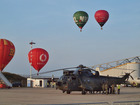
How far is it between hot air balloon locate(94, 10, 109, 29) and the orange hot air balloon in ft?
66.6

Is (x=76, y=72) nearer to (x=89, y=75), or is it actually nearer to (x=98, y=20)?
(x=89, y=75)

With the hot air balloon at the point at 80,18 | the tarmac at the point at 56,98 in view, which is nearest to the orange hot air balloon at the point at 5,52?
the hot air balloon at the point at 80,18

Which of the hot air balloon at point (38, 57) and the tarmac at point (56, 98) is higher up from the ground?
the hot air balloon at point (38, 57)

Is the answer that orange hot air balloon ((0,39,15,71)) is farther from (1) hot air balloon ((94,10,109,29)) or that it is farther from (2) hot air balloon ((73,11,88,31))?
(1) hot air balloon ((94,10,109,29))

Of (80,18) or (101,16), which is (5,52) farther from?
(101,16)

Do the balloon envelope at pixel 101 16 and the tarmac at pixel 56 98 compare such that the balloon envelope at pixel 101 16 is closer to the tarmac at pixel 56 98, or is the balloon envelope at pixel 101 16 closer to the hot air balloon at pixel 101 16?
the hot air balloon at pixel 101 16

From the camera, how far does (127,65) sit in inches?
3541

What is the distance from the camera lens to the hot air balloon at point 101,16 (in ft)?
203

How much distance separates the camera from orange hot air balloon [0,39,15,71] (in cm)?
5362

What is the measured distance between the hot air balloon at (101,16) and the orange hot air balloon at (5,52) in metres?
20.3

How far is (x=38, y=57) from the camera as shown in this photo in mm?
60188

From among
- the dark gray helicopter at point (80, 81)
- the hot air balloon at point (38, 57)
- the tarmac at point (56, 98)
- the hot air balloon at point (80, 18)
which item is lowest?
the tarmac at point (56, 98)

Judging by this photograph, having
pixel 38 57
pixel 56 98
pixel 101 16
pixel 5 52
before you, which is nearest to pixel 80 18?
pixel 101 16

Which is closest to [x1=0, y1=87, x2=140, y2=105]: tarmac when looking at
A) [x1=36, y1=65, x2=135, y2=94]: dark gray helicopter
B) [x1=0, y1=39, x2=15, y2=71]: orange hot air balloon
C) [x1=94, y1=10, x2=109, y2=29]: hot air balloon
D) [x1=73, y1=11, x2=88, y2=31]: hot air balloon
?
[x1=36, y1=65, x2=135, y2=94]: dark gray helicopter
